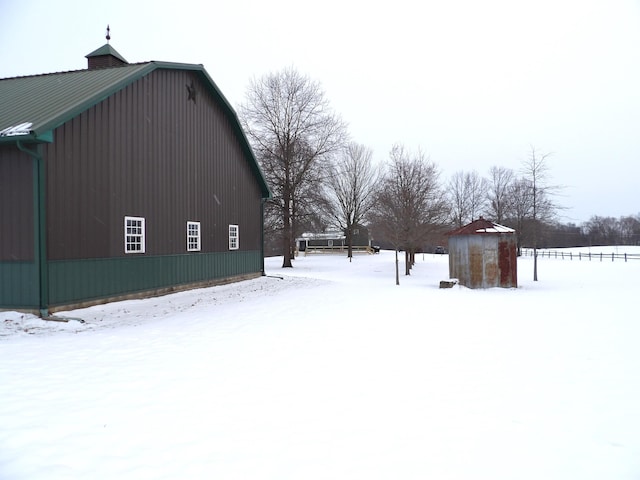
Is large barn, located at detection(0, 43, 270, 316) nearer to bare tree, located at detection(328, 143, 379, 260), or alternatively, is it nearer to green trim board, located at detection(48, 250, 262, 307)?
green trim board, located at detection(48, 250, 262, 307)

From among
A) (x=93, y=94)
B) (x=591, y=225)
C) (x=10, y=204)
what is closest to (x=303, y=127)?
(x=93, y=94)

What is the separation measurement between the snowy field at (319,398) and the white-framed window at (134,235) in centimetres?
332

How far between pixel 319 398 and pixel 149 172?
1157cm

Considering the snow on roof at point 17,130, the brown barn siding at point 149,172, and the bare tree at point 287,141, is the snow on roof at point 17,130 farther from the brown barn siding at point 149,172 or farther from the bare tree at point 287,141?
the bare tree at point 287,141

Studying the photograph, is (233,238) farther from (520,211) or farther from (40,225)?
(520,211)

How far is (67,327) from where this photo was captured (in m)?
9.47

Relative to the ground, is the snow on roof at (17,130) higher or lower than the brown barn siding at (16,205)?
higher

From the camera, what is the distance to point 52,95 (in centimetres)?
1263

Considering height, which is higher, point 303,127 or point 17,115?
point 303,127

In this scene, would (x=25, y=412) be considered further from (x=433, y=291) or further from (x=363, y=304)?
(x=433, y=291)

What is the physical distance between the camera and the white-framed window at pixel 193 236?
16328 mm

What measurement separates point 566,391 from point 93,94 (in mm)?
12842

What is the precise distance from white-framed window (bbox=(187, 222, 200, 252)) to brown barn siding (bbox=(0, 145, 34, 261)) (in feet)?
20.4

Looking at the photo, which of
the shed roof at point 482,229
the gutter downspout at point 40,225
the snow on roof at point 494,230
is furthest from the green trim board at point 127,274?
the snow on roof at point 494,230
